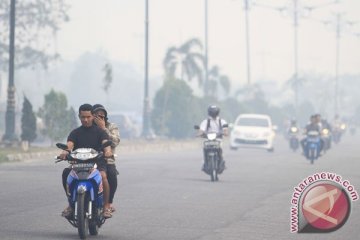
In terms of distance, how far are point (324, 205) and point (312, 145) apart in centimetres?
2284

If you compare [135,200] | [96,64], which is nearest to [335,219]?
[135,200]

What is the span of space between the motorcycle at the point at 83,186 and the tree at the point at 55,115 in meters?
29.0

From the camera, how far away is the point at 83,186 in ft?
41.9

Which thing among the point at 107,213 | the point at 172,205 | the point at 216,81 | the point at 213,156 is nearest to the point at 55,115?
the point at 213,156

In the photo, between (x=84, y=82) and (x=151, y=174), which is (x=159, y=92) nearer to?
(x=151, y=174)

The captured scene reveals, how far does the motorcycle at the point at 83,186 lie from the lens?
41.8 ft

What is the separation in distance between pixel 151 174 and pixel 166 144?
2483 centimetres

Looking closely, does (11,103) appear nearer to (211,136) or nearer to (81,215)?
(211,136)

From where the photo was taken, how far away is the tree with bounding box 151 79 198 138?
6006 centimetres

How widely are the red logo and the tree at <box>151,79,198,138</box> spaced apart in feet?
150

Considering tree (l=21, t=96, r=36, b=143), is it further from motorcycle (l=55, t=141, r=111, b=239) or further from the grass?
motorcycle (l=55, t=141, r=111, b=239)

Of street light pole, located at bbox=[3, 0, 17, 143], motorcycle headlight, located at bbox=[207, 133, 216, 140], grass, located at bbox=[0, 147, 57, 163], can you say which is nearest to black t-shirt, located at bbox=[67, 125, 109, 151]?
motorcycle headlight, located at bbox=[207, 133, 216, 140]

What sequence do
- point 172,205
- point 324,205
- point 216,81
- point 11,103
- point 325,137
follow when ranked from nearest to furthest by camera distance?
1. point 324,205
2. point 172,205
3. point 11,103
4. point 325,137
5. point 216,81

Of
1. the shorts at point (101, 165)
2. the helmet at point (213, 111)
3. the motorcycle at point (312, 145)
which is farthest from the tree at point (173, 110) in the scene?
the shorts at point (101, 165)
